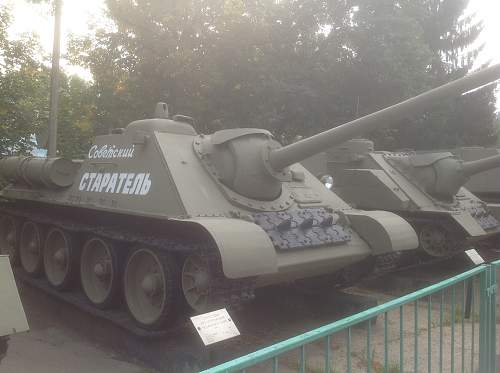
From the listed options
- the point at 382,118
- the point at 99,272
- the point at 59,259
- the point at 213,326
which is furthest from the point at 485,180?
the point at 213,326

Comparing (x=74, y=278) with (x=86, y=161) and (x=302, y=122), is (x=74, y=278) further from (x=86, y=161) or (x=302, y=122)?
(x=302, y=122)

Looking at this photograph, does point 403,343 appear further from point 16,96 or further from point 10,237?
point 16,96

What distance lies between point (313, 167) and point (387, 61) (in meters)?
9.07

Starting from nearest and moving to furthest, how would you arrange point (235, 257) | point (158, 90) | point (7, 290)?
point (7, 290) → point (235, 257) → point (158, 90)

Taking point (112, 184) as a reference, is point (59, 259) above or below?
below

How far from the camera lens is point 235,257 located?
4.54 meters

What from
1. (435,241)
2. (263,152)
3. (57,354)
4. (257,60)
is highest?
(257,60)

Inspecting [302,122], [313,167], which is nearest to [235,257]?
[313,167]

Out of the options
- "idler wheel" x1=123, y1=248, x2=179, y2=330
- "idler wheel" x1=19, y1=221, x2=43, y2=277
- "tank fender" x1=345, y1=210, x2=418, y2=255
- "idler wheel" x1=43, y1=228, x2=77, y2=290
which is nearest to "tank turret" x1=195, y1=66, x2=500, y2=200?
"tank fender" x1=345, y1=210, x2=418, y2=255

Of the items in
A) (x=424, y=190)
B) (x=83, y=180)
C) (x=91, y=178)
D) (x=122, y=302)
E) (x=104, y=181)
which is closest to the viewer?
(x=122, y=302)

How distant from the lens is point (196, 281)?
17.0 feet

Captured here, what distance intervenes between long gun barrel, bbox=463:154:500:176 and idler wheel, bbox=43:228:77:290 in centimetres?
706

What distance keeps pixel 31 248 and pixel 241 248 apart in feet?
17.4

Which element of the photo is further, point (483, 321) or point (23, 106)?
point (23, 106)
